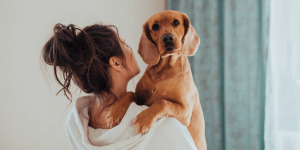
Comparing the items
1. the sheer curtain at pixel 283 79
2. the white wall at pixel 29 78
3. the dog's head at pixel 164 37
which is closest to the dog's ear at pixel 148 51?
the dog's head at pixel 164 37

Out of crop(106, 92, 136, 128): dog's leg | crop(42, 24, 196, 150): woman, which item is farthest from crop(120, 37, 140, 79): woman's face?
crop(106, 92, 136, 128): dog's leg

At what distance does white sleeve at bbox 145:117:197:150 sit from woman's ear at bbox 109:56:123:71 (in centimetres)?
34

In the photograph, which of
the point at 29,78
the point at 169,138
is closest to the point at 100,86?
the point at 169,138

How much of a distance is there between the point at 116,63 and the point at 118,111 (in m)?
0.22

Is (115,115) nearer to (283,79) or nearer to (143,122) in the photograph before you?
(143,122)

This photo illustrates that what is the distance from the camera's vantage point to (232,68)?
6.69 ft

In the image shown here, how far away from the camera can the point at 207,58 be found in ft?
7.29

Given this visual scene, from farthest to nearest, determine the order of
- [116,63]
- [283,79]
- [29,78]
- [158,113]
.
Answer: [29,78]
[283,79]
[116,63]
[158,113]

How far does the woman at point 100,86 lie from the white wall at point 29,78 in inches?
41.4

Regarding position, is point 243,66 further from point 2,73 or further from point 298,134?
point 2,73

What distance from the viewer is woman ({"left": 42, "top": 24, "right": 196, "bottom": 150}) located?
2.53 feet

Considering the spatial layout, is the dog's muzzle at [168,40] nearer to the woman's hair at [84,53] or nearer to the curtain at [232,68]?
the woman's hair at [84,53]

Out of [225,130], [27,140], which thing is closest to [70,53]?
[27,140]

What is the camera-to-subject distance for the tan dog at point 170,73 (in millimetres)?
1002
